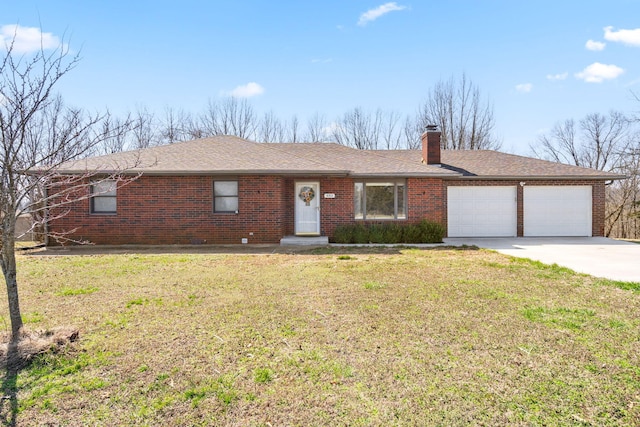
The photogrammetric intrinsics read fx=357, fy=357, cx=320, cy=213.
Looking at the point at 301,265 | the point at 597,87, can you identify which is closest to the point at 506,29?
the point at 597,87

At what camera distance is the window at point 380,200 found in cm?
1338

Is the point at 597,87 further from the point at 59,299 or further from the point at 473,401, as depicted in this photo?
the point at 59,299

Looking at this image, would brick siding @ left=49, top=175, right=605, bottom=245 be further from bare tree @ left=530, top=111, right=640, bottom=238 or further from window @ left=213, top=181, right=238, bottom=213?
bare tree @ left=530, top=111, right=640, bottom=238

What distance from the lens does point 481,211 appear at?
558 inches

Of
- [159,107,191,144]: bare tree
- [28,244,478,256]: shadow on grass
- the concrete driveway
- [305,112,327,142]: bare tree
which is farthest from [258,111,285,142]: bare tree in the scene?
the concrete driveway

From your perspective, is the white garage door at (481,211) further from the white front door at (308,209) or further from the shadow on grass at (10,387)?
the shadow on grass at (10,387)

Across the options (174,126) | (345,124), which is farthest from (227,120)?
(345,124)

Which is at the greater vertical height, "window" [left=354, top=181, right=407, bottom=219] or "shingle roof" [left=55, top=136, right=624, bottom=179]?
"shingle roof" [left=55, top=136, right=624, bottom=179]

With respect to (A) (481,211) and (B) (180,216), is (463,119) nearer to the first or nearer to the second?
(A) (481,211)

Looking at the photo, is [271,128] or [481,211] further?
[271,128]

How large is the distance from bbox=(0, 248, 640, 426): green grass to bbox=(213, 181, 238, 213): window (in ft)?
19.2

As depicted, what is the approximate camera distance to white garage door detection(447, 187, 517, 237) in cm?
1410

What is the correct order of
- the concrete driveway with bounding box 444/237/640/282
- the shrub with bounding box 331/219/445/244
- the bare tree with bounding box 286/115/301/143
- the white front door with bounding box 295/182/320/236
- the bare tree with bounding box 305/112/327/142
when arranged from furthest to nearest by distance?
1. the bare tree with bounding box 286/115/301/143
2. the bare tree with bounding box 305/112/327/142
3. the white front door with bounding box 295/182/320/236
4. the shrub with bounding box 331/219/445/244
5. the concrete driveway with bounding box 444/237/640/282

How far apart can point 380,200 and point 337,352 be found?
1032cm
